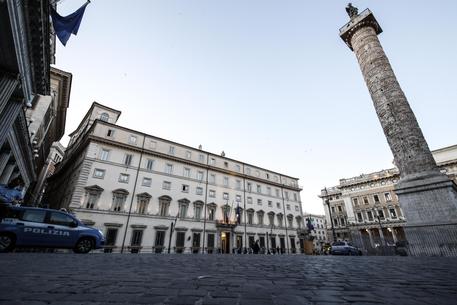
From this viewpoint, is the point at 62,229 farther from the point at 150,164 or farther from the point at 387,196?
the point at 387,196

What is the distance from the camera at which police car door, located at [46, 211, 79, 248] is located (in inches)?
395

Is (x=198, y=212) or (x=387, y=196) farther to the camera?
(x=387, y=196)

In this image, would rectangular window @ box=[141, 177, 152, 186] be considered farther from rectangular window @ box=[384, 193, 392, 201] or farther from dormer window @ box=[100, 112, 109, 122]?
rectangular window @ box=[384, 193, 392, 201]

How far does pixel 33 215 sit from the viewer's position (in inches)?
392

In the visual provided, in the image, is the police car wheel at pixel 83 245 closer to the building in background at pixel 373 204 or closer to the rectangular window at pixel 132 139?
the rectangular window at pixel 132 139

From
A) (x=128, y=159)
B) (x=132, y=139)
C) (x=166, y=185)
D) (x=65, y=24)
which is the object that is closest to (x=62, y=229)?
(x=65, y=24)

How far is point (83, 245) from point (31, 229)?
2173mm

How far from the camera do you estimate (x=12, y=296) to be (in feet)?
7.22

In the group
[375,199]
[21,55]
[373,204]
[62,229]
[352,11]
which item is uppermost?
[352,11]

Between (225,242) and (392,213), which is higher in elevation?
(392,213)

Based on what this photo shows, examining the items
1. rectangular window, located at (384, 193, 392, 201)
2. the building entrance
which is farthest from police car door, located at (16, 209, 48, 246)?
rectangular window, located at (384, 193, 392, 201)

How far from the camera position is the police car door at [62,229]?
10.0 metres

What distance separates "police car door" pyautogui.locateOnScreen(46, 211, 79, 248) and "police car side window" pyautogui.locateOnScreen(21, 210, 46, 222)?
25 cm

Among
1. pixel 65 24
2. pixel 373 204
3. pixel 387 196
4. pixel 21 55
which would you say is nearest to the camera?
pixel 65 24
